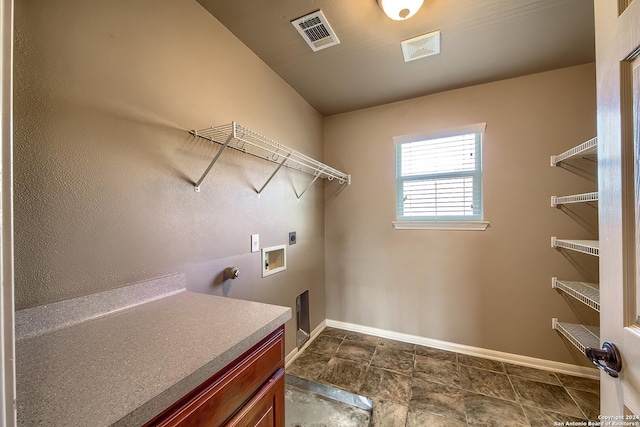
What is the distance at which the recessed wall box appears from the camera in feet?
5.96

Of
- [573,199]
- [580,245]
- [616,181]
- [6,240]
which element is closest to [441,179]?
[573,199]

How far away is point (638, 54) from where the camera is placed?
22.5 inches

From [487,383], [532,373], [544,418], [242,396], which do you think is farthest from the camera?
[532,373]

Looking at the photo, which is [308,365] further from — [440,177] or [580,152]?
[580,152]

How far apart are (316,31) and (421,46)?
2.52ft

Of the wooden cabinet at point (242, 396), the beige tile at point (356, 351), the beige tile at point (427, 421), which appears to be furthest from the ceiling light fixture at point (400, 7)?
the beige tile at point (356, 351)

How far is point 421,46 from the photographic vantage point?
1681mm

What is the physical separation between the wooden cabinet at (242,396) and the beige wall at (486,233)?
5.88ft

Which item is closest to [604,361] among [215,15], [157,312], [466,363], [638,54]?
[638,54]

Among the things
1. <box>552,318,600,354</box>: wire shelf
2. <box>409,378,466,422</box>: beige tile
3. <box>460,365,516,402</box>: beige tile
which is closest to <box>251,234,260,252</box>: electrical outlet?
<box>409,378,466,422</box>: beige tile

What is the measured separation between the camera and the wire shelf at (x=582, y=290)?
4.89 feet

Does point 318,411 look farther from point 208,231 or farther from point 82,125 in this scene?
point 82,125

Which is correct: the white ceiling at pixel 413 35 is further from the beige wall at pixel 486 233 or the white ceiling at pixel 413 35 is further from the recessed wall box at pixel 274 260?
the recessed wall box at pixel 274 260

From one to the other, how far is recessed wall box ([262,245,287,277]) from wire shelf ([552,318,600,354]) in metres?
2.14
